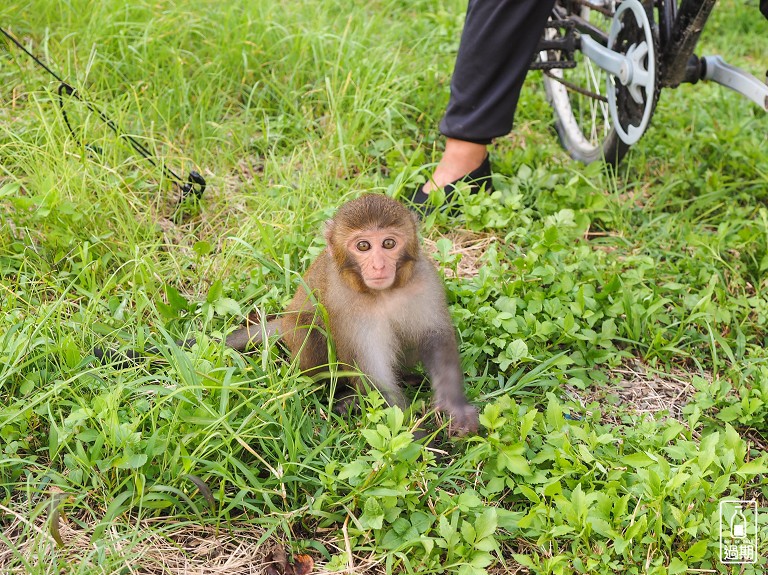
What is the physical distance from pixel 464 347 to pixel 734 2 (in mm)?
5531

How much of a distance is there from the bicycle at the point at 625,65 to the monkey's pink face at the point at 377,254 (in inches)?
68.4

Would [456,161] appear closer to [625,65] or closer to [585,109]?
[625,65]

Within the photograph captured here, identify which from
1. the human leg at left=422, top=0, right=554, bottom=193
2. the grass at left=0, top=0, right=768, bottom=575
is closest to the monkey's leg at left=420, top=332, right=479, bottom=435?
the grass at left=0, top=0, right=768, bottom=575

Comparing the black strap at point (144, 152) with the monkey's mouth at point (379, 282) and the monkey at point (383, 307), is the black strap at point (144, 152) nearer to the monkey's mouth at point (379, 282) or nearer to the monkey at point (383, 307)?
the monkey at point (383, 307)

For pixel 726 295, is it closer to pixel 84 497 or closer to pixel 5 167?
pixel 84 497

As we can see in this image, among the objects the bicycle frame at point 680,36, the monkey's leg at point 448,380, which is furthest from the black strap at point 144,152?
the bicycle frame at point 680,36

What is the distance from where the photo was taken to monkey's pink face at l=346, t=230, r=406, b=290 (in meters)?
2.74

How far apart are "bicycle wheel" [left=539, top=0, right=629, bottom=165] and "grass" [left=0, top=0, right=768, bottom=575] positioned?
0.45 ft

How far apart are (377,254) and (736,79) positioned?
2.20 meters

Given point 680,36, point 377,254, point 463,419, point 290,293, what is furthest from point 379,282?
point 680,36

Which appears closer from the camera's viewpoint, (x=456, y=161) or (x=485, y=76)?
(x=485, y=76)

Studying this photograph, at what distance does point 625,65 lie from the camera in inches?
157

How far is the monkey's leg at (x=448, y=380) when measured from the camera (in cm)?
277

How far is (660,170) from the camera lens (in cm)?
468
